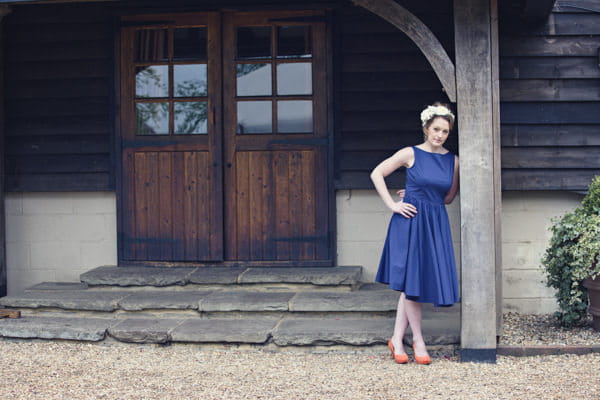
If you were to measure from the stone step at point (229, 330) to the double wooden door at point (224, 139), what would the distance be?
3.01 feet

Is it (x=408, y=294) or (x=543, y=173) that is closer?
(x=408, y=294)

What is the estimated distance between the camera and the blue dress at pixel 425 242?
3.86 meters

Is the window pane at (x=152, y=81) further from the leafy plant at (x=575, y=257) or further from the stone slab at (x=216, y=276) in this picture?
the leafy plant at (x=575, y=257)

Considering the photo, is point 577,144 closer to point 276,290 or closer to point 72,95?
point 276,290

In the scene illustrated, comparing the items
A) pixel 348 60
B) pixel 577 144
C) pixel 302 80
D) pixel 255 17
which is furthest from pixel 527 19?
pixel 255 17

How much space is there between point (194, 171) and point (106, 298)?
123 centimetres

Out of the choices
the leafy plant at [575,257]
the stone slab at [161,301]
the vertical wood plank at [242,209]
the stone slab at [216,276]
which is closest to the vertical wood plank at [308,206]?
the vertical wood plank at [242,209]

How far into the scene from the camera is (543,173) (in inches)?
201

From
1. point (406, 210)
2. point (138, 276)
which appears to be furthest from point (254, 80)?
point (406, 210)

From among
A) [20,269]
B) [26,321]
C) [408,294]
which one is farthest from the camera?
[20,269]

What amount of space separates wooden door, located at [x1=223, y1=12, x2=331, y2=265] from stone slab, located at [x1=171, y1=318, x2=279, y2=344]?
0.99 meters

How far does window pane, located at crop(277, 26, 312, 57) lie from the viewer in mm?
5344

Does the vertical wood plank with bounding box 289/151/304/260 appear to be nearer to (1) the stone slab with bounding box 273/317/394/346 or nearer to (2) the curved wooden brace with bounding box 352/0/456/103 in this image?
(1) the stone slab with bounding box 273/317/394/346

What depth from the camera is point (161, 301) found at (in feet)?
15.7
